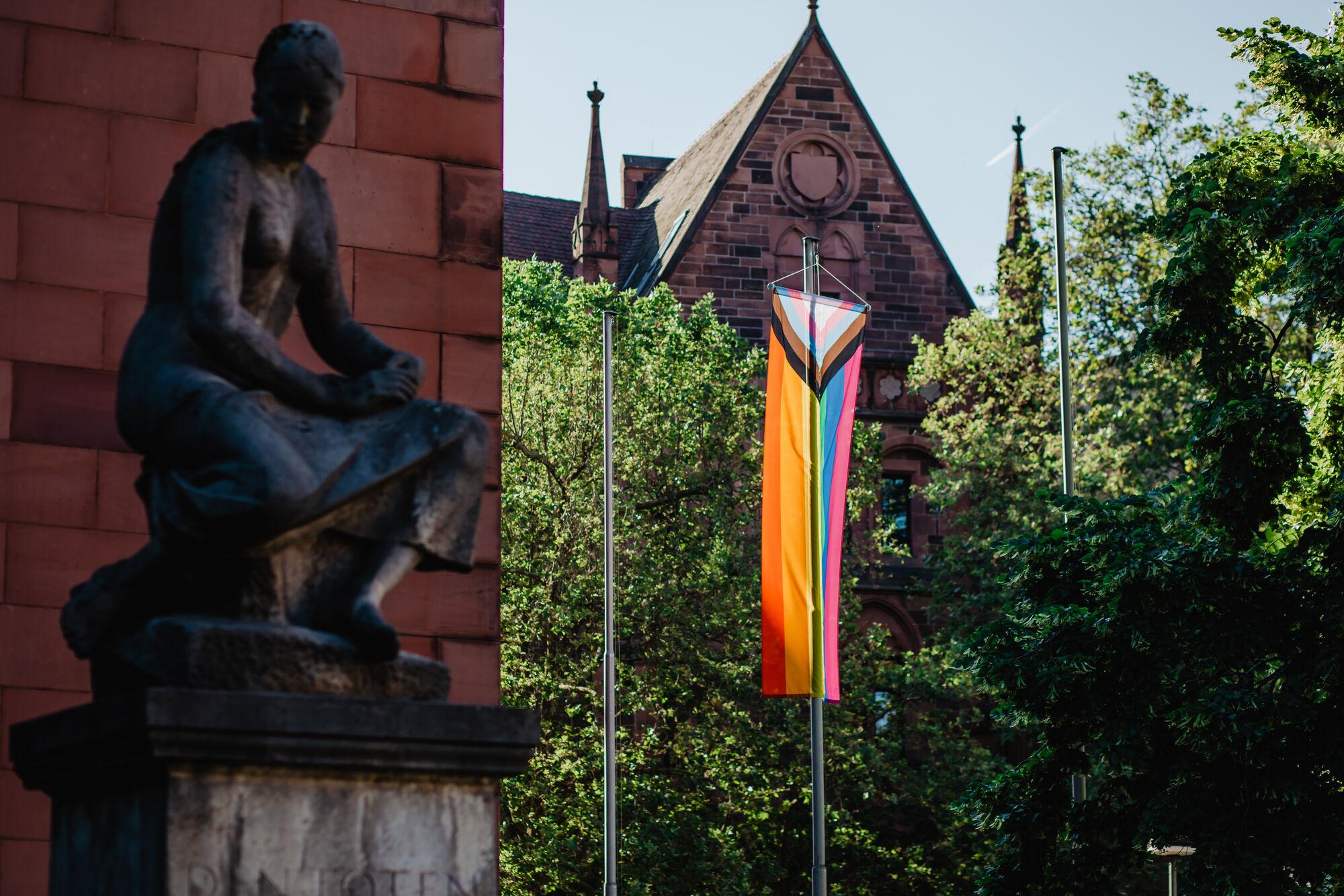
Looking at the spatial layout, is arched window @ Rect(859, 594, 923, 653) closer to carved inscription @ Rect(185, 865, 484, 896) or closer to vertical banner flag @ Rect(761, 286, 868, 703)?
vertical banner flag @ Rect(761, 286, 868, 703)

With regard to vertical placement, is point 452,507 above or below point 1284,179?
below

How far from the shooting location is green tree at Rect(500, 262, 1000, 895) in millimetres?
22922

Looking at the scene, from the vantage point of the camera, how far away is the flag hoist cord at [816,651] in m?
16.7

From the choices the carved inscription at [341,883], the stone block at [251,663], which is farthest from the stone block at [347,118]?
the carved inscription at [341,883]

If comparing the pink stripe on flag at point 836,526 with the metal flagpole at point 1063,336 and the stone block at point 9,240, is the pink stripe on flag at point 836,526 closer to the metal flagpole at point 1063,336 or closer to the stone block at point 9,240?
the metal flagpole at point 1063,336

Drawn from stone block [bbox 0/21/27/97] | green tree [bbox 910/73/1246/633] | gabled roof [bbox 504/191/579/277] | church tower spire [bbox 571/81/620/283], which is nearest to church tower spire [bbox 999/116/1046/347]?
green tree [bbox 910/73/1246/633]

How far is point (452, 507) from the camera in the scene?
4.56 meters

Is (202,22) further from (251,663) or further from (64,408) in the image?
(251,663)

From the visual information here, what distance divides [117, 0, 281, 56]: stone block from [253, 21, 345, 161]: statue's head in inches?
142

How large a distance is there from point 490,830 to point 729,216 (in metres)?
30.6

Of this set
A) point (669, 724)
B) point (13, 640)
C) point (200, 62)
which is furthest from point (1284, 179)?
point (669, 724)

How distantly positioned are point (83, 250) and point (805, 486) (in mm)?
10469

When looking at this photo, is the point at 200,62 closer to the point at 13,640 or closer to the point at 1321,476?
the point at 13,640

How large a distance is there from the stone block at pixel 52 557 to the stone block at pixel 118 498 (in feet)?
0.14
